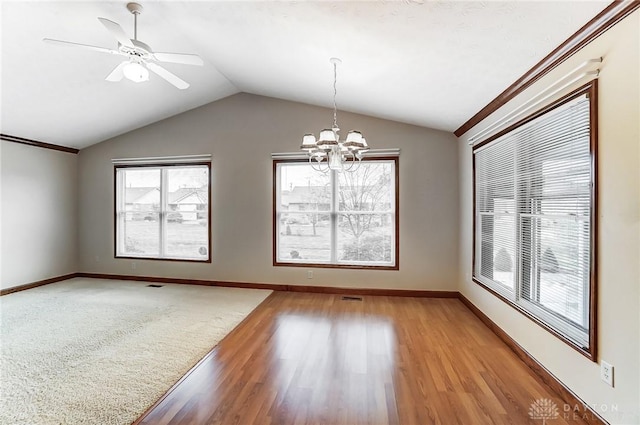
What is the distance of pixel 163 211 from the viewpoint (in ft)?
18.6

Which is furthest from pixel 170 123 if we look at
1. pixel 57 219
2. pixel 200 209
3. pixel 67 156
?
pixel 57 219

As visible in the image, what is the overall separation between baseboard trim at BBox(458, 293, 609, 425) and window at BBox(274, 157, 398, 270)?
1784 mm

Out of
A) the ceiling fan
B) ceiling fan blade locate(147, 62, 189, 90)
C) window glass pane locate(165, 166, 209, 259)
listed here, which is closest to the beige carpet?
window glass pane locate(165, 166, 209, 259)

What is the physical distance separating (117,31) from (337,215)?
3557 millimetres

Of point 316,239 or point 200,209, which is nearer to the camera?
point 316,239

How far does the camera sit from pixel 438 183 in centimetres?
466

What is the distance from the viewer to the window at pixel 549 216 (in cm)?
203

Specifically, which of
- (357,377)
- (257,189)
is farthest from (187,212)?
(357,377)

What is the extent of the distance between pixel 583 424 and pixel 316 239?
12.2ft

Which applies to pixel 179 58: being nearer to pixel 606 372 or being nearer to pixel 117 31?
pixel 117 31

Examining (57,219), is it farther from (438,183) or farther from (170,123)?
(438,183)

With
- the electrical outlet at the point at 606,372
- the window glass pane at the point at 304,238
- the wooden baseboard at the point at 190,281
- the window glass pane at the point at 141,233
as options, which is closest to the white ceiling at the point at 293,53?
the window glass pane at the point at 141,233

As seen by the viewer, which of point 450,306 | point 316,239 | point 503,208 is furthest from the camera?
point 316,239

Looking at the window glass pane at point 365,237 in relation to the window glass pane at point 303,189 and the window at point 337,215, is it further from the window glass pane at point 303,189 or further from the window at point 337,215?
the window glass pane at point 303,189
